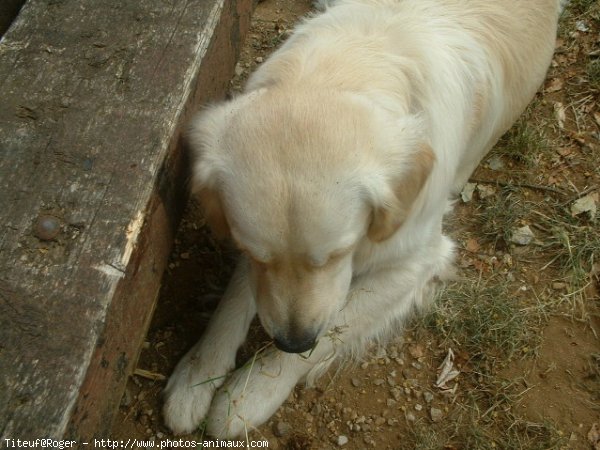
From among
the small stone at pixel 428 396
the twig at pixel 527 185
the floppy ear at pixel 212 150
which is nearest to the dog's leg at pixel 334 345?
the small stone at pixel 428 396

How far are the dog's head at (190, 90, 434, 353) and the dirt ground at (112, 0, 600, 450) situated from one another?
0.74 meters

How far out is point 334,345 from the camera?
290cm

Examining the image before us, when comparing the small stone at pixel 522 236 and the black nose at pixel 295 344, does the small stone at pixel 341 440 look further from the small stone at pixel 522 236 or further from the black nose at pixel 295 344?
the small stone at pixel 522 236

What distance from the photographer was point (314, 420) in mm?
2781

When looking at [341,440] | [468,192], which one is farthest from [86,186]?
[468,192]

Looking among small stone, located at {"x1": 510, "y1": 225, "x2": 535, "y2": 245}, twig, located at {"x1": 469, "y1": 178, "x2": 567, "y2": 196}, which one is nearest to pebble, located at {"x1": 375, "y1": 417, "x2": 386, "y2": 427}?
small stone, located at {"x1": 510, "y1": 225, "x2": 535, "y2": 245}

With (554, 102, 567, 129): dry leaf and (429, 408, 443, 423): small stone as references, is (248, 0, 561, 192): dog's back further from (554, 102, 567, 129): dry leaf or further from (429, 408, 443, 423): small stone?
(429, 408, 443, 423): small stone

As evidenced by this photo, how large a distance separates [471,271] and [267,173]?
72.1 inches

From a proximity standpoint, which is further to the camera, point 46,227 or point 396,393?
point 396,393

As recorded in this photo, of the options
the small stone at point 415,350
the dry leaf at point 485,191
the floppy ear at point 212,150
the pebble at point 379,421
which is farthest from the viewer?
the dry leaf at point 485,191

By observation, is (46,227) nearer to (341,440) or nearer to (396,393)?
(341,440)

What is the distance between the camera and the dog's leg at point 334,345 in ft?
8.77

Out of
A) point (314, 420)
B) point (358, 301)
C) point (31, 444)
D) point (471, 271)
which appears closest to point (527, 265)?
point (471, 271)

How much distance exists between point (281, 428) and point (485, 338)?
3.66 feet
